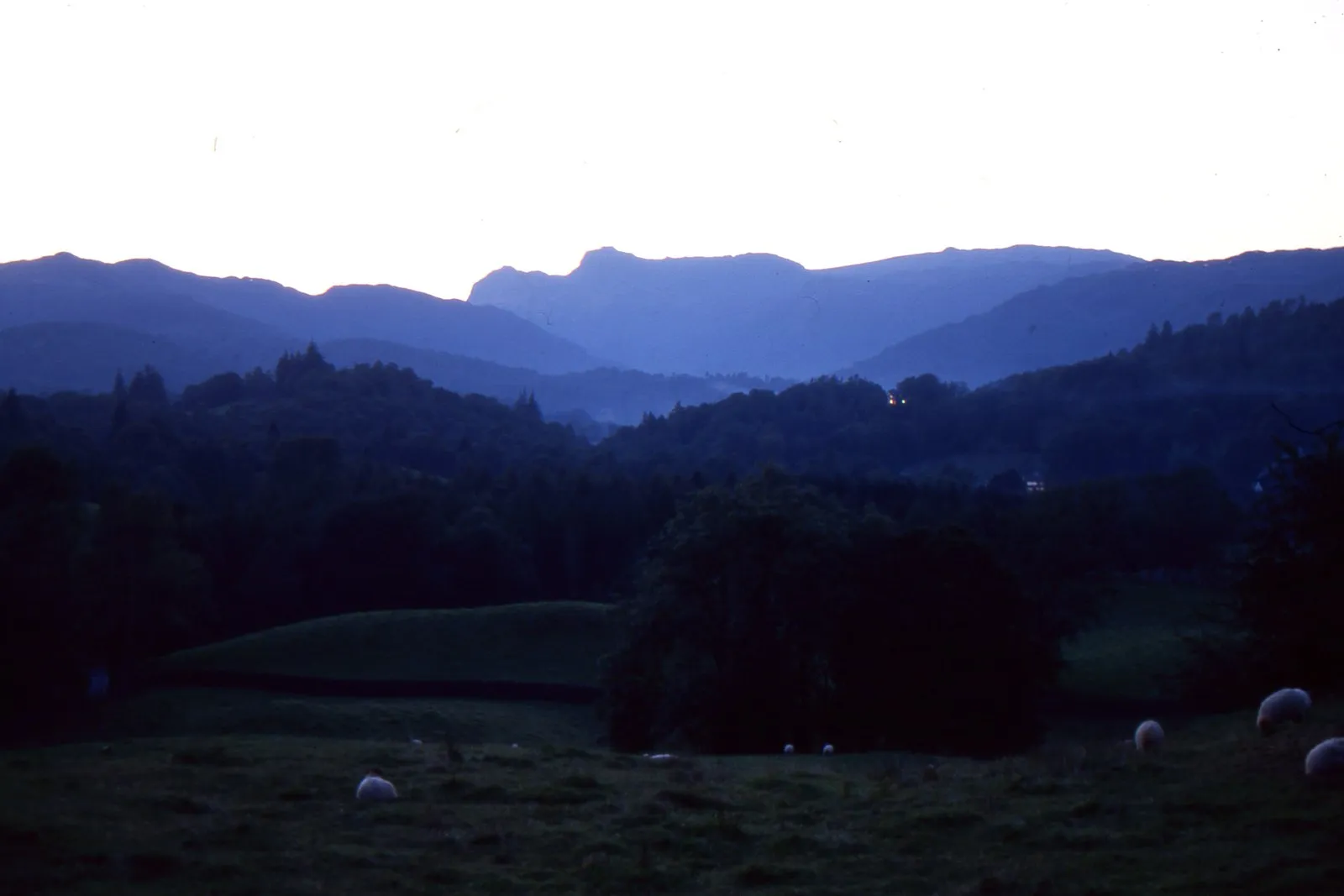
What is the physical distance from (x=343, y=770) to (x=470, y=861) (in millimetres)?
5996

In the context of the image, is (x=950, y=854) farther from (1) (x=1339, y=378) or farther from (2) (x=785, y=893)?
(1) (x=1339, y=378)

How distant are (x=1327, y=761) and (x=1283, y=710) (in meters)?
3.07

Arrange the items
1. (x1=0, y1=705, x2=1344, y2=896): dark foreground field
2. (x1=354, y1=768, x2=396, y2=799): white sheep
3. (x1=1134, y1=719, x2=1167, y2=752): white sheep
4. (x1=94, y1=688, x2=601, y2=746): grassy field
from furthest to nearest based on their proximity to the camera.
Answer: (x1=94, y1=688, x2=601, y2=746): grassy field, (x1=1134, y1=719, x2=1167, y2=752): white sheep, (x1=354, y1=768, x2=396, y2=799): white sheep, (x1=0, y1=705, x2=1344, y2=896): dark foreground field

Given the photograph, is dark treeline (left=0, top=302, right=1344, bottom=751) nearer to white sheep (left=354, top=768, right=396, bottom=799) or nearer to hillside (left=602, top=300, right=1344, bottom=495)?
hillside (left=602, top=300, right=1344, bottom=495)

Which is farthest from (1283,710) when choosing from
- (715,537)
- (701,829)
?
(715,537)

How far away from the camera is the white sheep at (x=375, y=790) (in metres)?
14.0

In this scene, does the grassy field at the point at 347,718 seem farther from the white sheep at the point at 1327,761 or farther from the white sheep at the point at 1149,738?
the white sheep at the point at 1327,761

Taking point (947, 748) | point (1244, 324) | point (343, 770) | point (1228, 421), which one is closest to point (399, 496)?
point (947, 748)

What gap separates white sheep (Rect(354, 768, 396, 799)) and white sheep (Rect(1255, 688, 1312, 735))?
1067 cm

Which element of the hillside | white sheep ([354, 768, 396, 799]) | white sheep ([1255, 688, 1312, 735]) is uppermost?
the hillside

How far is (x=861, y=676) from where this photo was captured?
3403 cm

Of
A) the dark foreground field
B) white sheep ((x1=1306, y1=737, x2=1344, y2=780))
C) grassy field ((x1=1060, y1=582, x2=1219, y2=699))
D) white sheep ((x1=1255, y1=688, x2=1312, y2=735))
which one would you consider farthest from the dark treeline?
white sheep ((x1=1306, y1=737, x2=1344, y2=780))

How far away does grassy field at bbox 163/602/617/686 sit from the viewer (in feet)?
195

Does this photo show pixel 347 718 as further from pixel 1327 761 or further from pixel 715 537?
pixel 1327 761
